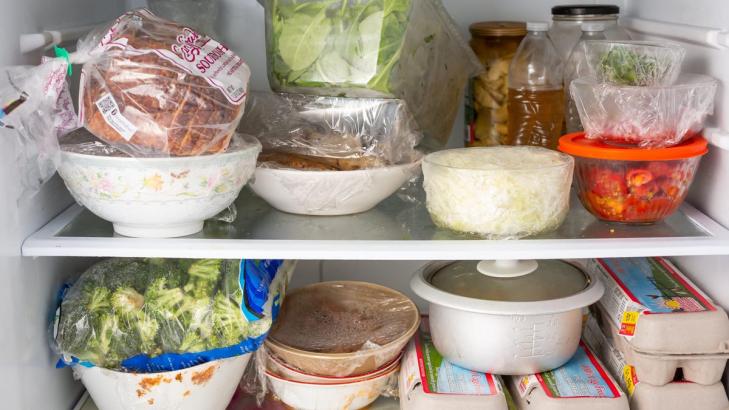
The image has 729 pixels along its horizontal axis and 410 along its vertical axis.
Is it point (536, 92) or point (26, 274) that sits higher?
point (536, 92)

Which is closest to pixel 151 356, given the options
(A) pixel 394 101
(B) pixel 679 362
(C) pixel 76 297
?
(C) pixel 76 297

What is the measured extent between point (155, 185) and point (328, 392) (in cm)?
44

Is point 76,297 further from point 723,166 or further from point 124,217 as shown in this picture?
point 723,166

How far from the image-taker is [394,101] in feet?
4.25

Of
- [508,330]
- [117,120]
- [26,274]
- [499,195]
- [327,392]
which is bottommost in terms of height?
[327,392]

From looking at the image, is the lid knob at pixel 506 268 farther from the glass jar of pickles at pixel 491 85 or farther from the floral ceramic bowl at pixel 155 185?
the floral ceramic bowl at pixel 155 185

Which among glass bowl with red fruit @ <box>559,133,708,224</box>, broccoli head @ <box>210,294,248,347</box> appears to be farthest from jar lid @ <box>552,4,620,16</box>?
broccoli head @ <box>210,294,248,347</box>

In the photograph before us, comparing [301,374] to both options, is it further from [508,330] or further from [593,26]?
[593,26]

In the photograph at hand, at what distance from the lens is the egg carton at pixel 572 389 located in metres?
1.24

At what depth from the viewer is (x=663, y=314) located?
1.23m

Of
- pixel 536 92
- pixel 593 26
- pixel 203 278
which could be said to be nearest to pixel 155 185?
pixel 203 278

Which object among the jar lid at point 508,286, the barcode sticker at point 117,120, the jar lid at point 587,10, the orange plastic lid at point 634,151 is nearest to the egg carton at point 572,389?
the jar lid at point 508,286

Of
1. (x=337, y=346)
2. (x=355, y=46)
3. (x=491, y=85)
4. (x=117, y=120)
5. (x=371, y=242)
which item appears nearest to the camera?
(x=117, y=120)

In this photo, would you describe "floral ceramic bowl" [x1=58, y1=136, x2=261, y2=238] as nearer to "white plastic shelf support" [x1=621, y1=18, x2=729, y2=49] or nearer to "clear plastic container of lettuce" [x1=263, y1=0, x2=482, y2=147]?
"clear plastic container of lettuce" [x1=263, y1=0, x2=482, y2=147]
